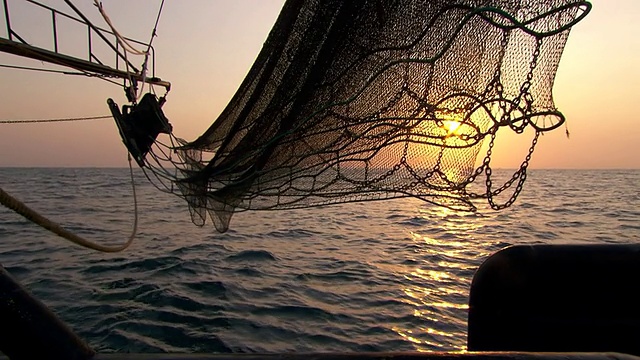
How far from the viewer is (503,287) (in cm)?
263

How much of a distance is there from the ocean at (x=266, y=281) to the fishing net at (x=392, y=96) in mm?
2741

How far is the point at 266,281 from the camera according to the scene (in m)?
7.21

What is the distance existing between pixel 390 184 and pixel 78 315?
488 centimetres

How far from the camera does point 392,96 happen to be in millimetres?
2570

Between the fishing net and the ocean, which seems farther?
the ocean

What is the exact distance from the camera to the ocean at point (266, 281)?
16.6 ft

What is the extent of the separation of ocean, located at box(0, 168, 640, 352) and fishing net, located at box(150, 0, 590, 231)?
274 centimetres

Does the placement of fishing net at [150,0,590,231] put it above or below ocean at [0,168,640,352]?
above

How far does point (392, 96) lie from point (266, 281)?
535cm

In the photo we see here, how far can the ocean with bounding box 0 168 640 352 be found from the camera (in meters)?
5.07

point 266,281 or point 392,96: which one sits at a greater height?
point 392,96

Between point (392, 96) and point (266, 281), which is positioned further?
point (266, 281)

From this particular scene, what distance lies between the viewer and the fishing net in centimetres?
230

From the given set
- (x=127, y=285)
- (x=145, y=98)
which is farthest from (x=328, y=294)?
(x=145, y=98)
